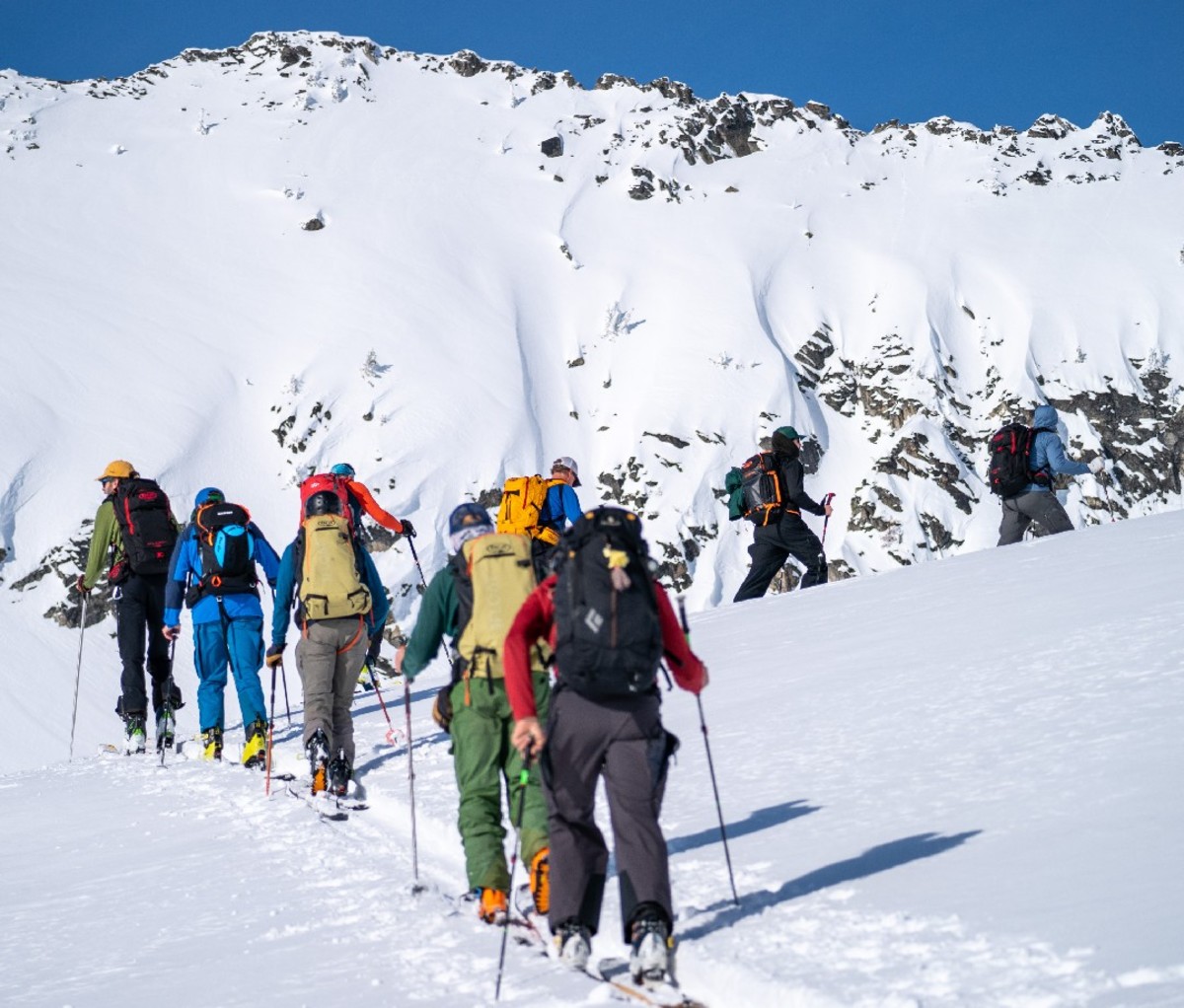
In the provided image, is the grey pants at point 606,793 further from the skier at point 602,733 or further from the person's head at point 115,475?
the person's head at point 115,475

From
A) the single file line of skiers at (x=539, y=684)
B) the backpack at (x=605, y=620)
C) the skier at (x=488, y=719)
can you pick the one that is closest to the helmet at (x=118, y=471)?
the single file line of skiers at (x=539, y=684)

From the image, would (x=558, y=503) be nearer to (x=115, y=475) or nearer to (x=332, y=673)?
(x=332, y=673)

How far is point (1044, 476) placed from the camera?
12656mm

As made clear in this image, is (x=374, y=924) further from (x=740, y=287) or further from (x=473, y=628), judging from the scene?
(x=740, y=287)

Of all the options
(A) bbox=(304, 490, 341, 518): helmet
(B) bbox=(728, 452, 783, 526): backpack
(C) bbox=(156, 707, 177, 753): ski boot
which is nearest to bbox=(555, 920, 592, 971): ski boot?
(A) bbox=(304, 490, 341, 518): helmet

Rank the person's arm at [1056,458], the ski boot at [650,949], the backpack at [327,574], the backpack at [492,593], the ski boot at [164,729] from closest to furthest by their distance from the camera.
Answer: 1. the ski boot at [650,949]
2. the backpack at [492,593]
3. the backpack at [327,574]
4. the ski boot at [164,729]
5. the person's arm at [1056,458]

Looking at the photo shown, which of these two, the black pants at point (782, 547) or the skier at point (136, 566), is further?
the black pants at point (782, 547)

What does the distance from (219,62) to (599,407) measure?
57009mm

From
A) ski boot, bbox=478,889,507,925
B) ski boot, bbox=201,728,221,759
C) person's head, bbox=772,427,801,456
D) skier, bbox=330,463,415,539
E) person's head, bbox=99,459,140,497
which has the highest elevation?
person's head, bbox=99,459,140,497

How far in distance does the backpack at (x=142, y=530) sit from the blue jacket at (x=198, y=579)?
134cm

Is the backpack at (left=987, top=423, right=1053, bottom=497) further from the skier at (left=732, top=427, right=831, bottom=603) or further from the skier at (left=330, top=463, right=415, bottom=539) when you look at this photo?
the skier at (left=330, top=463, right=415, bottom=539)

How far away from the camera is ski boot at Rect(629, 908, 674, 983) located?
3.73 meters

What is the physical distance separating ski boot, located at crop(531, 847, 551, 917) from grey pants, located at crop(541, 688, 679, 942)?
0.52 meters

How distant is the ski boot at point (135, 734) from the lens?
11094 mm
